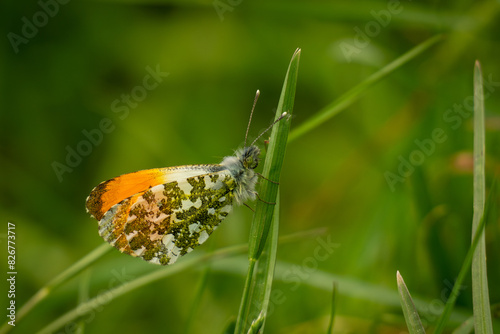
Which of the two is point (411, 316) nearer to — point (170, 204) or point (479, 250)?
point (479, 250)

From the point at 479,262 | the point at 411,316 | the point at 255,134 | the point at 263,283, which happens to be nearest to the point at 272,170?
the point at 263,283

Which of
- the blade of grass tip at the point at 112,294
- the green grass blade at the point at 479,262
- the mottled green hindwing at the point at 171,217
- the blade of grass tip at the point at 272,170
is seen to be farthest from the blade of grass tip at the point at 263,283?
the mottled green hindwing at the point at 171,217

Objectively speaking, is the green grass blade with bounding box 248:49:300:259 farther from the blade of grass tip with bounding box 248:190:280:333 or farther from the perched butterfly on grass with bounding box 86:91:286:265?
the perched butterfly on grass with bounding box 86:91:286:265

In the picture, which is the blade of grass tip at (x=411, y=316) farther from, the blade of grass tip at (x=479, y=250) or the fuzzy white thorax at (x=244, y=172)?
the fuzzy white thorax at (x=244, y=172)

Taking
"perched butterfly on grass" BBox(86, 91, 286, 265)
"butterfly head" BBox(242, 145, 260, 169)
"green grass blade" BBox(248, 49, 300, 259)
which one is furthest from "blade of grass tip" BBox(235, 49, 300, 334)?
"butterfly head" BBox(242, 145, 260, 169)

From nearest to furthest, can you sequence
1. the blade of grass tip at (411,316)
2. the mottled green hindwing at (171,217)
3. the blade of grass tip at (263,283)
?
the blade of grass tip at (411,316) → the blade of grass tip at (263,283) → the mottled green hindwing at (171,217)

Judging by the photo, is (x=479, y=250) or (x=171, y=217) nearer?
(x=479, y=250)
